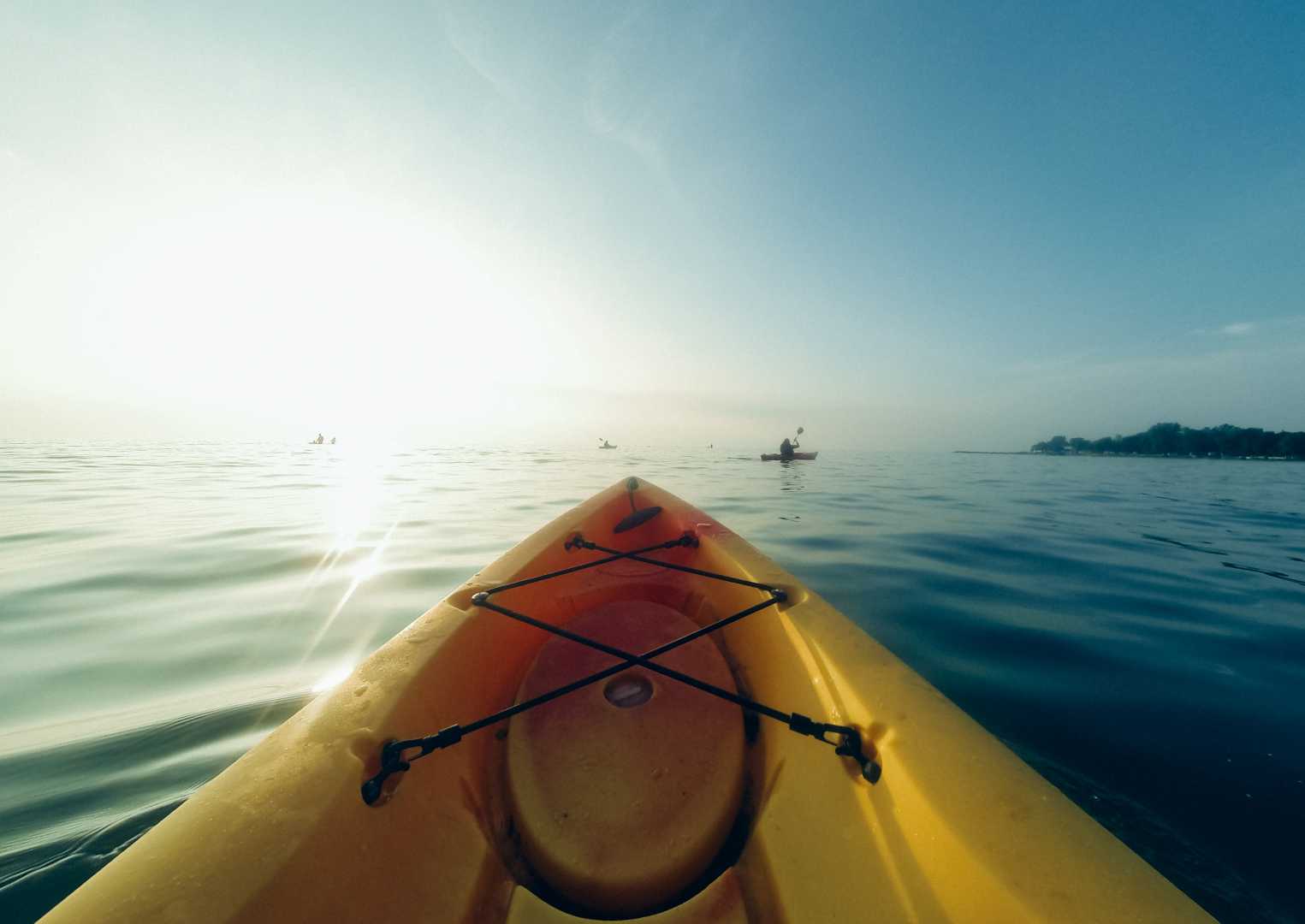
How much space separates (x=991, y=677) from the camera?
2.79 m

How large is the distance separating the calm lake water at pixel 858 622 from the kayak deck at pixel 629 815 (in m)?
1.22

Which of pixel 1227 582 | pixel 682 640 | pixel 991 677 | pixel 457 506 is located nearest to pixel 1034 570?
pixel 1227 582

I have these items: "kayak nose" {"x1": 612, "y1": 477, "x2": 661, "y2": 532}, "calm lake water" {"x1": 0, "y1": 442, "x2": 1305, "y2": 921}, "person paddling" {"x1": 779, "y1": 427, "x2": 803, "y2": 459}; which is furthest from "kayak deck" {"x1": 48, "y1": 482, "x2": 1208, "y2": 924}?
"person paddling" {"x1": 779, "y1": 427, "x2": 803, "y2": 459}

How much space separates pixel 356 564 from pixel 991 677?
19.6 ft

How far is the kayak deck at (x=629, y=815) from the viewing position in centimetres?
90

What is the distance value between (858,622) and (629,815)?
286 cm

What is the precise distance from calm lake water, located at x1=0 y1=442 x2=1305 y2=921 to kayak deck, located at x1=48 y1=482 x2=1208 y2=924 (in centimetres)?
122

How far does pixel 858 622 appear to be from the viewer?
12.2ft

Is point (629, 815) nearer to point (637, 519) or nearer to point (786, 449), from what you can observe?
point (637, 519)

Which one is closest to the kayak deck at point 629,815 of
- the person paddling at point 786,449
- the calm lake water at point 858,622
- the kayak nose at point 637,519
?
the calm lake water at point 858,622

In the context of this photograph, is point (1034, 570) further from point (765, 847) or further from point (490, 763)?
point (490, 763)

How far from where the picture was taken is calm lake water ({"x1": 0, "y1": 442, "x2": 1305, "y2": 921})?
180cm

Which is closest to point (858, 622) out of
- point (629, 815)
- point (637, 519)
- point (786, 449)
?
point (637, 519)

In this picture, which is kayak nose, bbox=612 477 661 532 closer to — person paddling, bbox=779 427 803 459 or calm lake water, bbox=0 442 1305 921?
calm lake water, bbox=0 442 1305 921
